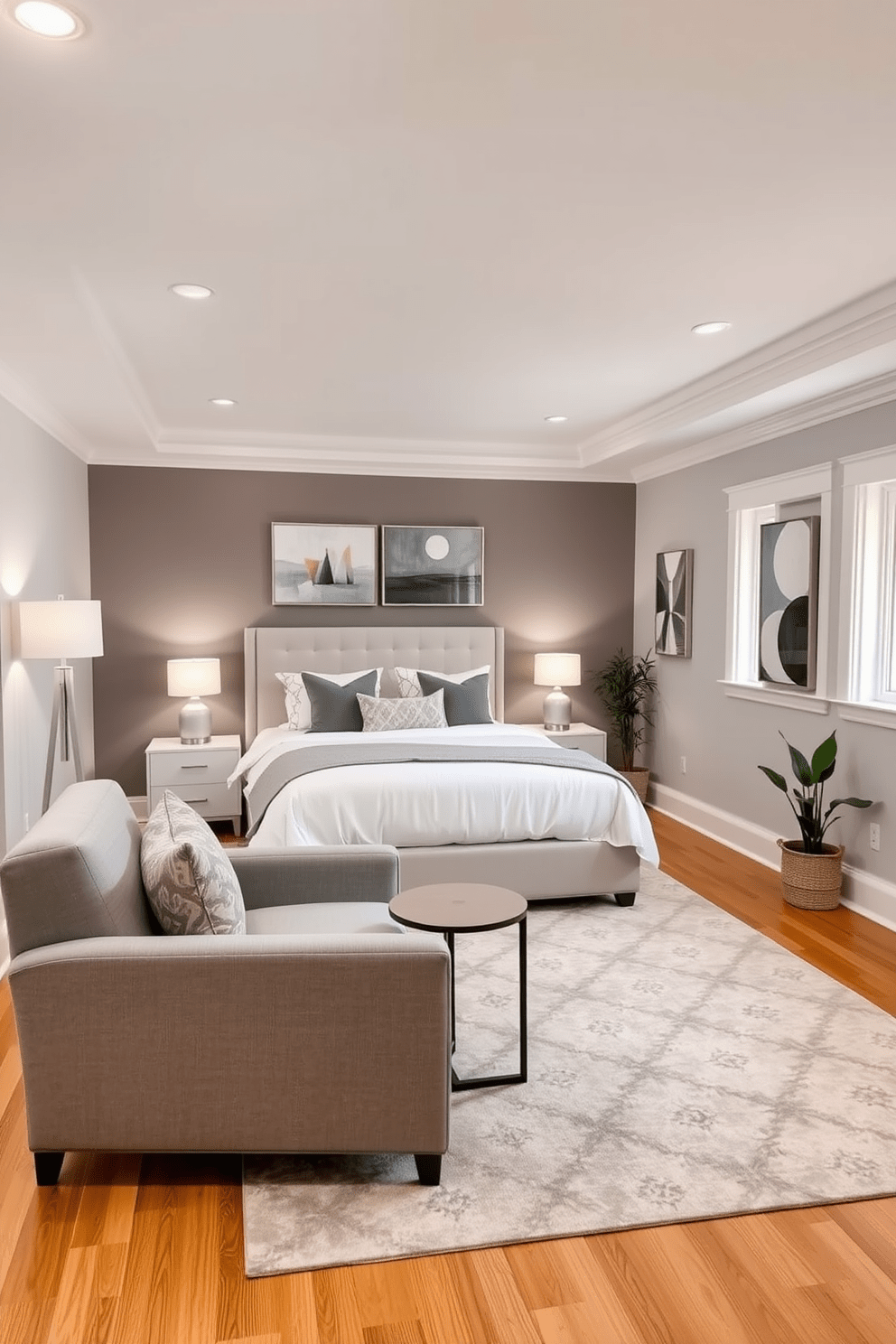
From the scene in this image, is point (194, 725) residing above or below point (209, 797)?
above

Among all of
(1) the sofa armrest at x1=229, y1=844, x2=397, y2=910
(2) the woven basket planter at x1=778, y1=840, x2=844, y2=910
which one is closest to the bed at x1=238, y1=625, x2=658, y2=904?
(2) the woven basket planter at x1=778, y1=840, x2=844, y2=910

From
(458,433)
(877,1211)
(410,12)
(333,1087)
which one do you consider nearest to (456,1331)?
(333,1087)

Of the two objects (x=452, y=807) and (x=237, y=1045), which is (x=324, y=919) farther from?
(x=452, y=807)

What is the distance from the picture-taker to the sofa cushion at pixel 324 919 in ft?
8.74

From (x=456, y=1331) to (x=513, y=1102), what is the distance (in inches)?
33.9

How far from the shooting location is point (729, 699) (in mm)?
5414

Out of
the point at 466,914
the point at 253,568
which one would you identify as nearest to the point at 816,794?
the point at 466,914

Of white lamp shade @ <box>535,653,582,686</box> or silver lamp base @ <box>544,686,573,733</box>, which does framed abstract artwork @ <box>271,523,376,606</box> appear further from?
silver lamp base @ <box>544,686,573,733</box>

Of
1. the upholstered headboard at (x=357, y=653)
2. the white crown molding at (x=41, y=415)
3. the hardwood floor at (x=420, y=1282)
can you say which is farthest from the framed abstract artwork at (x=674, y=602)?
the hardwood floor at (x=420, y=1282)

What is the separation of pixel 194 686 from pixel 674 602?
121 inches

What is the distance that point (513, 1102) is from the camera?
263cm

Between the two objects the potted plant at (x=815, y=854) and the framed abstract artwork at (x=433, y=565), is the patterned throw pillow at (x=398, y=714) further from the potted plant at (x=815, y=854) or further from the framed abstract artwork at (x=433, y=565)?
the potted plant at (x=815, y=854)

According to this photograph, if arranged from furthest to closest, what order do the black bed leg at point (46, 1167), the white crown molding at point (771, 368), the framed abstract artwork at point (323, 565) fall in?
the framed abstract artwork at point (323, 565) → the white crown molding at point (771, 368) → the black bed leg at point (46, 1167)

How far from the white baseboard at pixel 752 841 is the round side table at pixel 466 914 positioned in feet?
6.92
